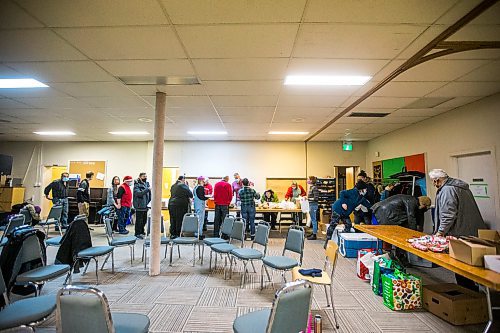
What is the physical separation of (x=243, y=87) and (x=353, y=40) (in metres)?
1.90

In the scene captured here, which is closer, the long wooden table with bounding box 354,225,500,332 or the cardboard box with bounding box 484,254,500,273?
the long wooden table with bounding box 354,225,500,332

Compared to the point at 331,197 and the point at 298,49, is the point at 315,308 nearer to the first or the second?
the point at 298,49

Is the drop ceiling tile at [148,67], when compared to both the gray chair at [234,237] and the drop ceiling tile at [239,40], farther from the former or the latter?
the gray chair at [234,237]

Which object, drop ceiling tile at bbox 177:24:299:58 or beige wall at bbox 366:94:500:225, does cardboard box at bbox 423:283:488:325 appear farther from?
drop ceiling tile at bbox 177:24:299:58

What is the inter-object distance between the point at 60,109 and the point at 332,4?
5.93m

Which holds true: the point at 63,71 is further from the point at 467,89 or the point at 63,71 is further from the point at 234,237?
the point at 467,89

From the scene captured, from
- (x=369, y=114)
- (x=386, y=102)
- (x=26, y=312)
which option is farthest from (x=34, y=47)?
(x=369, y=114)

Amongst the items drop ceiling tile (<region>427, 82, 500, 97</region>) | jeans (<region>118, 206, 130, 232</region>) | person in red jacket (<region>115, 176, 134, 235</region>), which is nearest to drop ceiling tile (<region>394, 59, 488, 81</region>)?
drop ceiling tile (<region>427, 82, 500, 97</region>)

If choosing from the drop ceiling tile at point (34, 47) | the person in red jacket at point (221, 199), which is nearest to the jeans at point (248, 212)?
the person in red jacket at point (221, 199)

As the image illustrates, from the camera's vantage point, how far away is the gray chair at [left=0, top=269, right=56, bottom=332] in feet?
6.57

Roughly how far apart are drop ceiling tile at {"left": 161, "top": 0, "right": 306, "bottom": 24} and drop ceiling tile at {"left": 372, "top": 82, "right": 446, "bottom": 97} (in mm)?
2529

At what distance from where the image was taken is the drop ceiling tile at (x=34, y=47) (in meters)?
2.76

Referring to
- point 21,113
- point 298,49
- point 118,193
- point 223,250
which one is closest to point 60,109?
point 21,113

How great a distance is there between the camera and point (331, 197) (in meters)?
8.52
